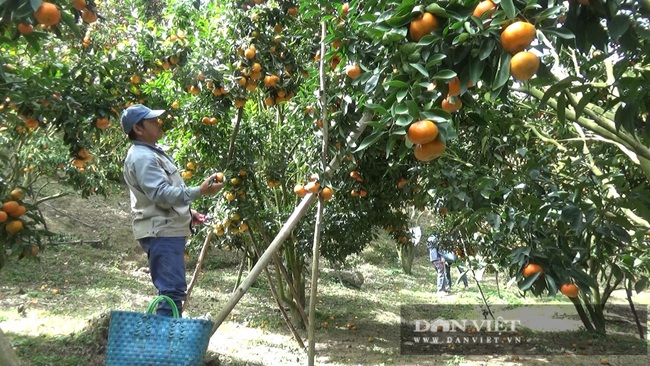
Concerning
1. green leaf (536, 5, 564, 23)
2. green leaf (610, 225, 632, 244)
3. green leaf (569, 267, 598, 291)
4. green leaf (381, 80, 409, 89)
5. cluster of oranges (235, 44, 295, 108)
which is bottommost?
green leaf (569, 267, 598, 291)

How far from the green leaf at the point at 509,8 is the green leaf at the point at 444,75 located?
18 cm

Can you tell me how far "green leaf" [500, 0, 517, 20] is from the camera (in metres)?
1.13

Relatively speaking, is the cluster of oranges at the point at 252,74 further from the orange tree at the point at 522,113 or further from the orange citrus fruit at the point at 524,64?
the orange citrus fruit at the point at 524,64

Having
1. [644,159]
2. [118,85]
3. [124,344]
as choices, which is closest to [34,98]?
[118,85]

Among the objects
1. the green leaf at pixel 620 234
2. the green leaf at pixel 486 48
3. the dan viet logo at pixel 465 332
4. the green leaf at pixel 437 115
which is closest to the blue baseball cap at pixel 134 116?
the green leaf at pixel 437 115

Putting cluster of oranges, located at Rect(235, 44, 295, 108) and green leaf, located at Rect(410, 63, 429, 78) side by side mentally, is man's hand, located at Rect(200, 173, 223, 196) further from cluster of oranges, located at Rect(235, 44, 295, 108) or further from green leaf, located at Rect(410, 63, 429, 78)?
cluster of oranges, located at Rect(235, 44, 295, 108)

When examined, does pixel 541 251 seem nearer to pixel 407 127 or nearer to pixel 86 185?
pixel 407 127

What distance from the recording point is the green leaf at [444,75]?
1241 millimetres

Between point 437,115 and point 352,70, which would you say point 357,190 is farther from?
point 437,115

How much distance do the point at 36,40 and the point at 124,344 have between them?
143 centimetres

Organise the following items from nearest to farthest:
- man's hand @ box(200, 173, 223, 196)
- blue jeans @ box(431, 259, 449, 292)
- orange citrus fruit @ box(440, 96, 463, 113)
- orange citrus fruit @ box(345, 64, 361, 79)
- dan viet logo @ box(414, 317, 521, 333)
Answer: orange citrus fruit @ box(440, 96, 463, 113), man's hand @ box(200, 173, 223, 196), orange citrus fruit @ box(345, 64, 361, 79), dan viet logo @ box(414, 317, 521, 333), blue jeans @ box(431, 259, 449, 292)

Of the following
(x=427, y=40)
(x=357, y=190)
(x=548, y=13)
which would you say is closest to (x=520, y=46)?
(x=548, y=13)

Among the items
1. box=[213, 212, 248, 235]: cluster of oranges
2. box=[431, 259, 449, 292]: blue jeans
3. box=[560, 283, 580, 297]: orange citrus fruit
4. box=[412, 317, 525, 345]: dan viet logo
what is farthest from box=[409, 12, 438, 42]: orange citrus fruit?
box=[431, 259, 449, 292]: blue jeans

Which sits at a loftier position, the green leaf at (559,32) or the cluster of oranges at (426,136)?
the green leaf at (559,32)
